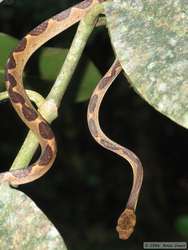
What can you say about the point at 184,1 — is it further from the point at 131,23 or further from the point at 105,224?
the point at 105,224

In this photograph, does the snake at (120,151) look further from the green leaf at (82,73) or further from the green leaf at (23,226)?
the green leaf at (23,226)

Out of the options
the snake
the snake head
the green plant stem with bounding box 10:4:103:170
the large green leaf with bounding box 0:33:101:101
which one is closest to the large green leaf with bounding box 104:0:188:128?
the green plant stem with bounding box 10:4:103:170

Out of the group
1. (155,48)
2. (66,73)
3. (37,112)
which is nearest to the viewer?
(155,48)

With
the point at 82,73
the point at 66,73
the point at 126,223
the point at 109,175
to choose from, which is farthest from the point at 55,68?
the point at 109,175

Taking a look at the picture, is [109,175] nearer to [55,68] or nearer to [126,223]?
[126,223]

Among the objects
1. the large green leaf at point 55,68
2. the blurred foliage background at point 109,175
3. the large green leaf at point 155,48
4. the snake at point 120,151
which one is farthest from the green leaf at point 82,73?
the blurred foliage background at point 109,175

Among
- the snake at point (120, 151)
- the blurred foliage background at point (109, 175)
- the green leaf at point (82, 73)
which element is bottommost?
the blurred foliage background at point (109, 175)
